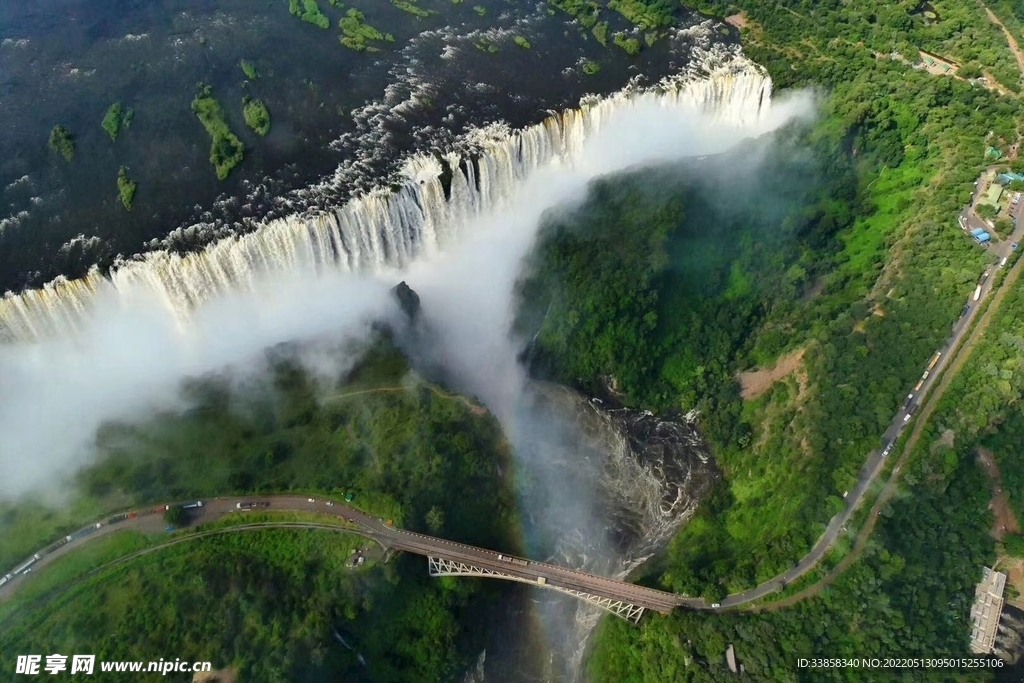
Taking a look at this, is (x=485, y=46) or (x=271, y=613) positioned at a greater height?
(x=485, y=46)

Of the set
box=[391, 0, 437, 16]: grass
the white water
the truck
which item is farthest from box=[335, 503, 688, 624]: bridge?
box=[391, 0, 437, 16]: grass

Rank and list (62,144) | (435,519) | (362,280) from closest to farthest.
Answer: (435,519)
(62,144)
(362,280)

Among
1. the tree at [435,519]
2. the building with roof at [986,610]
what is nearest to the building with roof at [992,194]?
the building with roof at [986,610]

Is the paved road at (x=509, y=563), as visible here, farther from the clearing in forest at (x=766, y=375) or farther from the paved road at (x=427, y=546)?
the clearing in forest at (x=766, y=375)

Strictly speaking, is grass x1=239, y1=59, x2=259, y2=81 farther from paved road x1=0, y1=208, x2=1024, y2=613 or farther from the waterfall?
paved road x1=0, y1=208, x2=1024, y2=613

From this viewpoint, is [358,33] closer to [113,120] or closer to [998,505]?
[113,120]

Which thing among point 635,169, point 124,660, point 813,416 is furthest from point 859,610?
point 124,660

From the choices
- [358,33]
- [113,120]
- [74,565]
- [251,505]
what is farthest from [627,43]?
[74,565]

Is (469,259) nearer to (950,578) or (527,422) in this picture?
(527,422)
